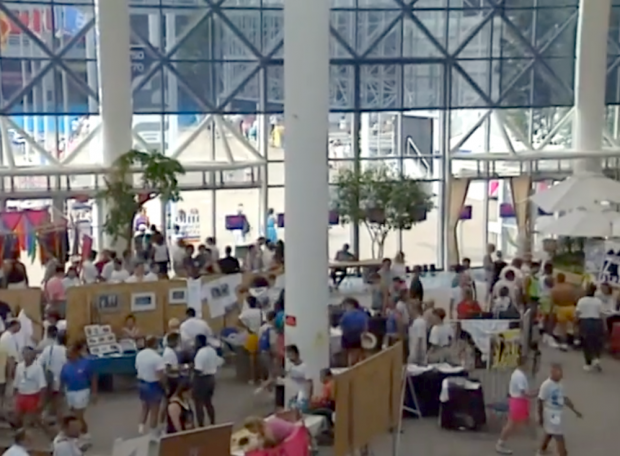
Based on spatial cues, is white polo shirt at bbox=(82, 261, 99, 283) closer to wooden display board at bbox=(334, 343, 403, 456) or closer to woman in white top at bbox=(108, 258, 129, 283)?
woman in white top at bbox=(108, 258, 129, 283)

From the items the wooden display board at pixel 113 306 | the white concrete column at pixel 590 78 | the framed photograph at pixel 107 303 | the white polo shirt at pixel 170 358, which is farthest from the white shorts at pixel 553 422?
the white concrete column at pixel 590 78

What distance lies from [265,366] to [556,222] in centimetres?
633

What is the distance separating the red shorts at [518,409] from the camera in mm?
11336

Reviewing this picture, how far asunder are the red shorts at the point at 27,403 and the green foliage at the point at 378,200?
985 cm

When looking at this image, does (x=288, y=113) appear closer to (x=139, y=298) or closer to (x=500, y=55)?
(x=139, y=298)

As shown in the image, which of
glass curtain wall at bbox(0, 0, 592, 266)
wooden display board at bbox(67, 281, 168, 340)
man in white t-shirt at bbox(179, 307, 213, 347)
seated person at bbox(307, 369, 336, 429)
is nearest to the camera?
seated person at bbox(307, 369, 336, 429)

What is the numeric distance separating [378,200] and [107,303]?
24.5 feet

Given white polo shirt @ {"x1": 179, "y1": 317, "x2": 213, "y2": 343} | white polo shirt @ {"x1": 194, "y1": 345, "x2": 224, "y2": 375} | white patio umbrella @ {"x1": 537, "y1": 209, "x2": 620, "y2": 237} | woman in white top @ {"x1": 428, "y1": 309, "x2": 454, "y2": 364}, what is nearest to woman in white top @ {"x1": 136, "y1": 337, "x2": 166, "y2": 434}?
white polo shirt @ {"x1": 194, "y1": 345, "x2": 224, "y2": 375}

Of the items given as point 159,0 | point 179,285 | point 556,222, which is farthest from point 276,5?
point 179,285

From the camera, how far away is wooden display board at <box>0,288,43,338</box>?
14234mm

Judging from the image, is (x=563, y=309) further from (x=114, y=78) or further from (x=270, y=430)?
(x=114, y=78)

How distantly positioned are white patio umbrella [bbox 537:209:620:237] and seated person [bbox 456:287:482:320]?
2687mm

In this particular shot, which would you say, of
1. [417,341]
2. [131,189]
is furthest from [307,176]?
[131,189]

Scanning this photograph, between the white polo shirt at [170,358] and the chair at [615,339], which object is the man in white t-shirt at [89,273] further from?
the chair at [615,339]
